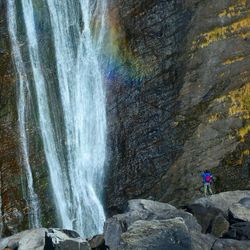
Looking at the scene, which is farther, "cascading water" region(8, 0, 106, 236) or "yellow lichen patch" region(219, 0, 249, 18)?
"cascading water" region(8, 0, 106, 236)

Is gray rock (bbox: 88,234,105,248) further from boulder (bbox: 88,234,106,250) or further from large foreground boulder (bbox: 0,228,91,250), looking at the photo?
large foreground boulder (bbox: 0,228,91,250)

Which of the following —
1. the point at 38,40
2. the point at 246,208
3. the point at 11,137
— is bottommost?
the point at 246,208

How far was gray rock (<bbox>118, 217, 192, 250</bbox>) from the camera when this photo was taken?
75.0 ft

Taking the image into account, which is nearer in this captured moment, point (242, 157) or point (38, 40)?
point (242, 157)

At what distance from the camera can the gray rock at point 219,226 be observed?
26344mm

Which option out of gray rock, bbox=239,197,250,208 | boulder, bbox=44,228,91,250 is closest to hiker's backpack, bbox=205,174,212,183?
gray rock, bbox=239,197,250,208

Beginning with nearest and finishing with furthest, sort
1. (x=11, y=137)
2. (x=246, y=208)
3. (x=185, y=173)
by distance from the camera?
1. (x=246, y=208)
2. (x=185, y=173)
3. (x=11, y=137)

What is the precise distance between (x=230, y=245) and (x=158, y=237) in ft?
9.76

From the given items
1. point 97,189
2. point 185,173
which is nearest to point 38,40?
point 97,189

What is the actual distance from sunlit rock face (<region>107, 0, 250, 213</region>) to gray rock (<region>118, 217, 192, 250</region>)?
11.2 m

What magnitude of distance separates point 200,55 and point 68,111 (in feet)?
27.5

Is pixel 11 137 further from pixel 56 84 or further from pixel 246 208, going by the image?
pixel 246 208

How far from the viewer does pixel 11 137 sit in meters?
37.2

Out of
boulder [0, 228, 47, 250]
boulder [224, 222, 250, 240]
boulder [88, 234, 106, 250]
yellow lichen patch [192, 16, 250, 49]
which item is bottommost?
boulder [224, 222, 250, 240]
